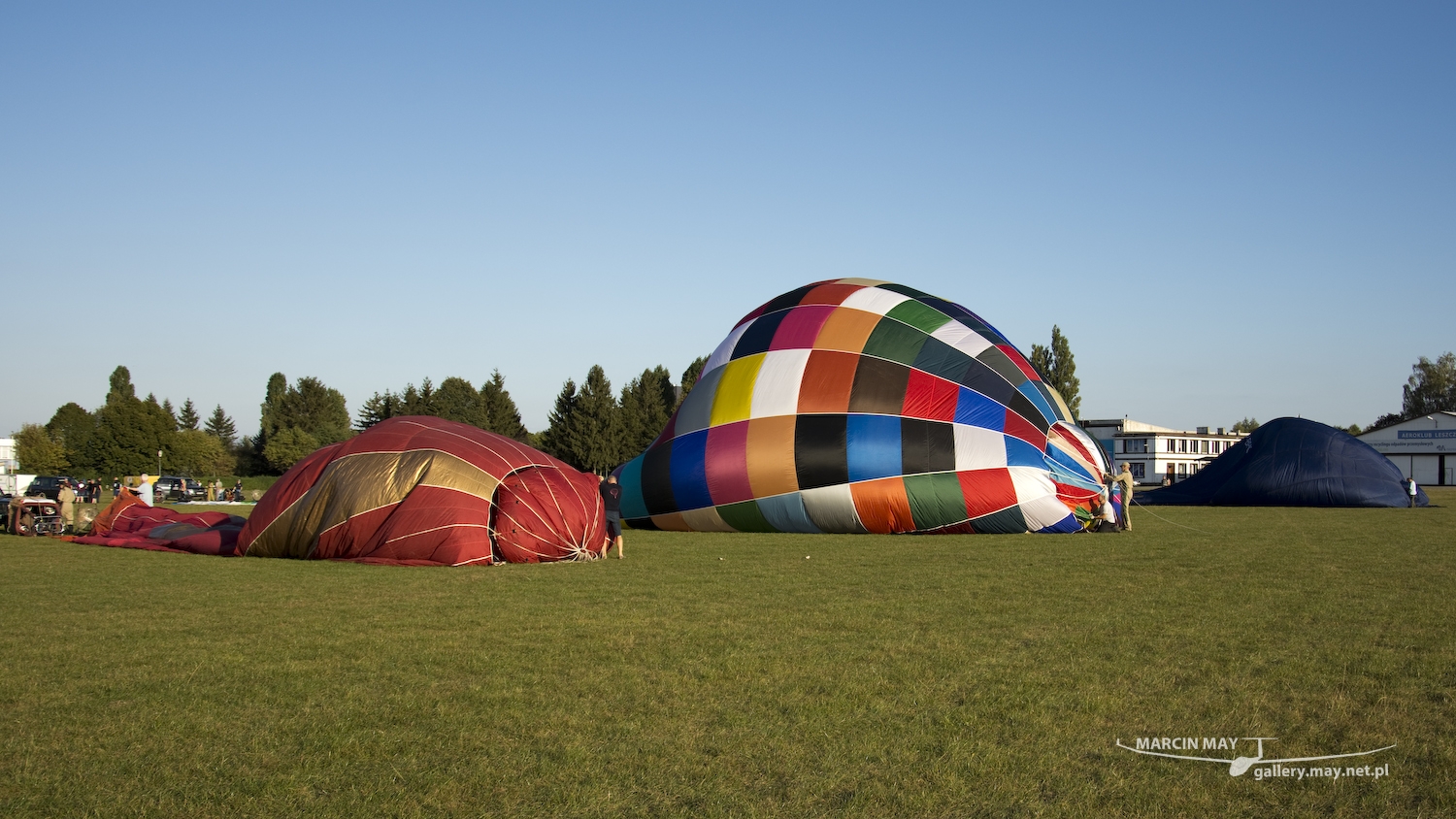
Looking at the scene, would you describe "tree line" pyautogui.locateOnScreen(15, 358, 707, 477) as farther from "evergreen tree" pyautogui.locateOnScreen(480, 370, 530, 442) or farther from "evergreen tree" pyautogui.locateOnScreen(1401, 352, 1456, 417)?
"evergreen tree" pyautogui.locateOnScreen(1401, 352, 1456, 417)

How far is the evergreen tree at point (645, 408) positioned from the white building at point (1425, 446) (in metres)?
42.9

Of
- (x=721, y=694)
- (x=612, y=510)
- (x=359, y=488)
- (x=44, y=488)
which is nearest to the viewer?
(x=721, y=694)

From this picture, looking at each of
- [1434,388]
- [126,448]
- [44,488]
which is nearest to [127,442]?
[126,448]

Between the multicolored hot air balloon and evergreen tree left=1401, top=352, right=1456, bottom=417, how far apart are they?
92.8 m

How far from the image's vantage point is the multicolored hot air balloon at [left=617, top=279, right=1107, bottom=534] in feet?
53.4

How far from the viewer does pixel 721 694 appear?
17.3 feet

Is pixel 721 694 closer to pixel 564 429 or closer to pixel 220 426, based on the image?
pixel 564 429

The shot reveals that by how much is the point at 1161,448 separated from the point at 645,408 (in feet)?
113

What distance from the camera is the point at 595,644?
6676 millimetres

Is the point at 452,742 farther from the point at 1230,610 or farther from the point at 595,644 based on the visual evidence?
the point at 1230,610

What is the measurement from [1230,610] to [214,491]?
1667 inches

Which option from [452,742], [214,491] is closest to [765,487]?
[452,742]

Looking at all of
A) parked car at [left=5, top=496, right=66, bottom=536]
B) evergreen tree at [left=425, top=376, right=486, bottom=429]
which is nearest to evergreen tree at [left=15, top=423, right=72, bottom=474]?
evergreen tree at [left=425, top=376, right=486, bottom=429]

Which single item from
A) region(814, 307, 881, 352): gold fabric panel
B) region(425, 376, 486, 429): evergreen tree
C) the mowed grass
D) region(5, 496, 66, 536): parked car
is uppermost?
region(425, 376, 486, 429): evergreen tree
